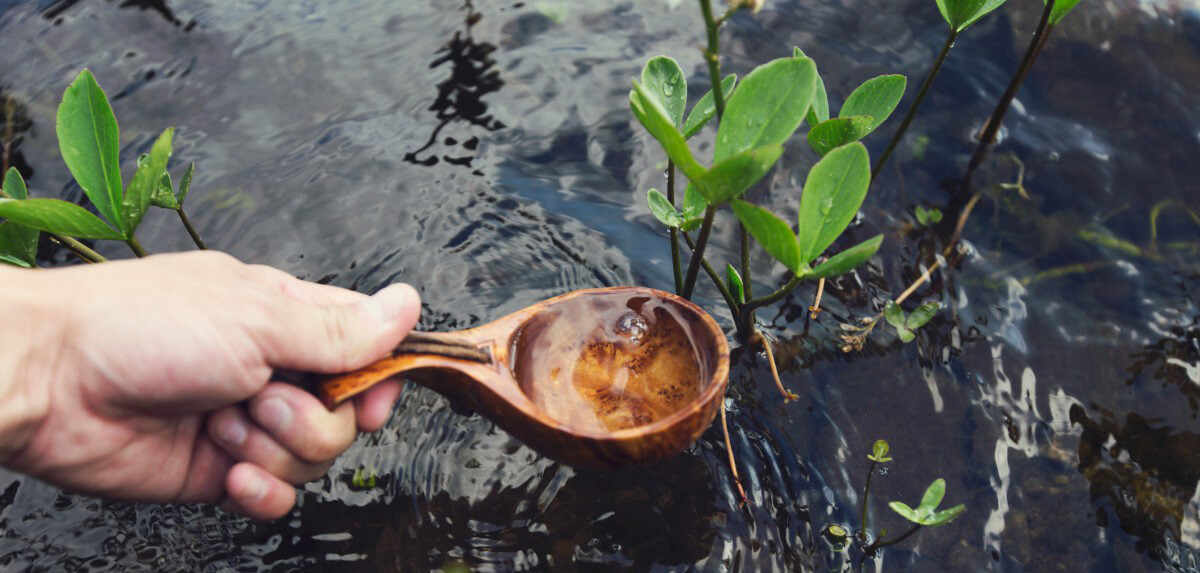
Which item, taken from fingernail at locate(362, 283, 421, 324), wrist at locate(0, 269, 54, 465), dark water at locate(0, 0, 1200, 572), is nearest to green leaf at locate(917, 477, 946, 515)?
dark water at locate(0, 0, 1200, 572)

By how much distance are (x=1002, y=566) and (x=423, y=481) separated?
3.29ft

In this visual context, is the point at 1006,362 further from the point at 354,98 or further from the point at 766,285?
the point at 354,98

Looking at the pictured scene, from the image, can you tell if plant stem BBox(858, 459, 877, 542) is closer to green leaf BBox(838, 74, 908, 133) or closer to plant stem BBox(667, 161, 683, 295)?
Result: plant stem BBox(667, 161, 683, 295)

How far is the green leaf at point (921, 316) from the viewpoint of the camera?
1.54 meters

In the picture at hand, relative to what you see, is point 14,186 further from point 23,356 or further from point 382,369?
point 382,369

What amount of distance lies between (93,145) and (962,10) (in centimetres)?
146

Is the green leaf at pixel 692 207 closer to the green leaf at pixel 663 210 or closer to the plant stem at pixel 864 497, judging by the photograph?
the green leaf at pixel 663 210

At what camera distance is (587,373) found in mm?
1412

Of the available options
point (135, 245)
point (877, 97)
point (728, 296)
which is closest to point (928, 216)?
point (877, 97)

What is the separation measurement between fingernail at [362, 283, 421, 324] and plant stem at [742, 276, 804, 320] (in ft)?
1.82

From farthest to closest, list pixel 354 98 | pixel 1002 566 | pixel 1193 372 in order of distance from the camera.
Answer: pixel 354 98, pixel 1193 372, pixel 1002 566

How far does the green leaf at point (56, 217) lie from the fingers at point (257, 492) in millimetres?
446

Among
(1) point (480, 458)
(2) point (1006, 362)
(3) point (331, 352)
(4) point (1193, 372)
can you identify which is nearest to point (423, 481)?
(1) point (480, 458)

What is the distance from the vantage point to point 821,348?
158 centimetres
